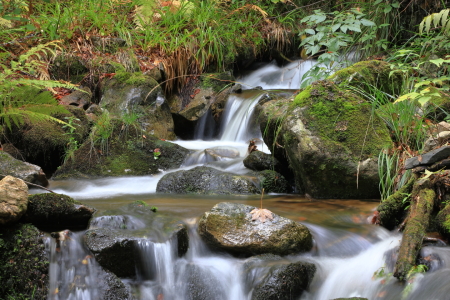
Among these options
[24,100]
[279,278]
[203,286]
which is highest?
[24,100]

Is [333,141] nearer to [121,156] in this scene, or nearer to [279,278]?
[279,278]

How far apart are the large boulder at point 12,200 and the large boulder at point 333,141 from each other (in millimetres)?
2619

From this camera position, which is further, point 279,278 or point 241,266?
point 241,266

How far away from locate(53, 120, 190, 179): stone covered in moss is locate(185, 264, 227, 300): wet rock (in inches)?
112

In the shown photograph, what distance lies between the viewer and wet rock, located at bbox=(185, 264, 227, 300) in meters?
3.00

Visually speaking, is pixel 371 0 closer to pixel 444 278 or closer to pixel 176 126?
pixel 176 126

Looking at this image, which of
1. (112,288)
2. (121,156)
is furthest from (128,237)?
(121,156)

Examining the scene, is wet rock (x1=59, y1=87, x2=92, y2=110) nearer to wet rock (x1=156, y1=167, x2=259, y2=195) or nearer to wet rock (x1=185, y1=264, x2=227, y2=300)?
wet rock (x1=156, y1=167, x2=259, y2=195)

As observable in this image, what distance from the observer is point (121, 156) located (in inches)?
231

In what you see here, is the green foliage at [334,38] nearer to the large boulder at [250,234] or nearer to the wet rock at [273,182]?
the wet rock at [273,182]

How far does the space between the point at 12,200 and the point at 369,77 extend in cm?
418

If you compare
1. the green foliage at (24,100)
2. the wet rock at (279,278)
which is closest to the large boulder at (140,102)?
the green foliage at (24,100)

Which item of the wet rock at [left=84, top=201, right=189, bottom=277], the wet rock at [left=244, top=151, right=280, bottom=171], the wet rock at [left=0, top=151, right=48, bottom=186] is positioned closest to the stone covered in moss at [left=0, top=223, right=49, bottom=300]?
the wet rock at [left=84, top=201, right=189, bottom=277]

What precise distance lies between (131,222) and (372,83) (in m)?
3.49
